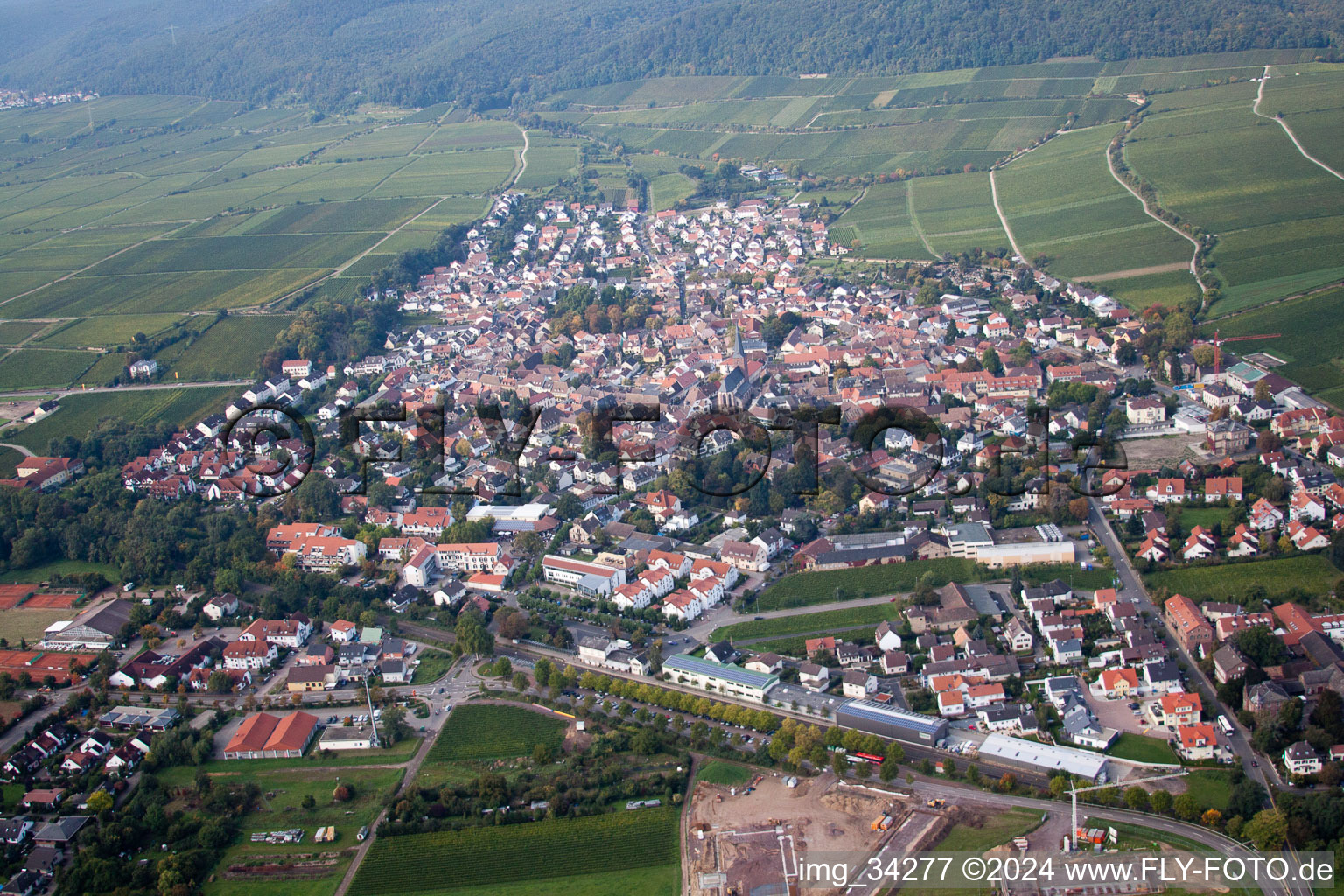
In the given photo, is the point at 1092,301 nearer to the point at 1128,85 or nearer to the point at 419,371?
the point at 419,371

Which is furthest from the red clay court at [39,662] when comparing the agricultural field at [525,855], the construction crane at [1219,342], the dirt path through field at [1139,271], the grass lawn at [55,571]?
the dirt path through field at [1139,271]

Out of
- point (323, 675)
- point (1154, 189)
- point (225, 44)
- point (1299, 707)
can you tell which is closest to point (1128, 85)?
point (1154, 189)

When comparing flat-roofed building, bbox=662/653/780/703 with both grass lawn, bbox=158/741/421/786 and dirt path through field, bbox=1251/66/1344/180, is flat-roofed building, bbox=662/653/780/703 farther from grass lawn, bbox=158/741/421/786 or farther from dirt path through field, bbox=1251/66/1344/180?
dirt path through field, bbox=1251/66/1344/180

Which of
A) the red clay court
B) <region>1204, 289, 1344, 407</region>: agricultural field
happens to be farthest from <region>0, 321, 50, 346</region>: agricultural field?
<region>1204, 289, 1344, 407</region>: agricultural field

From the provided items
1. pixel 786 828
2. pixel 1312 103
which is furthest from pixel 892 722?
pixel 1312 103

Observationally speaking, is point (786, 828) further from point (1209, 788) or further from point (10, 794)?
point (10, 794)
